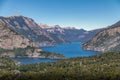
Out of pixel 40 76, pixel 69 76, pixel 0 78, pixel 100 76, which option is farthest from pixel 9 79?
pixel 100 76

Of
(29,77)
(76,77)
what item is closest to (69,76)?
(76,77)

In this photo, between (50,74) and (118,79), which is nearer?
(118,79)

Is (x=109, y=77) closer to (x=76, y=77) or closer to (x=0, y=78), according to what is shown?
(x=76, y=77)

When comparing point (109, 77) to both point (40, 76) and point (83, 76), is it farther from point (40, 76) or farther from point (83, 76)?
point (40, 76)

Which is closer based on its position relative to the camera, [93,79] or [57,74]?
[93,79]

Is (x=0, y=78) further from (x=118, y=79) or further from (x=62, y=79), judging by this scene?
(x=118, y=79)

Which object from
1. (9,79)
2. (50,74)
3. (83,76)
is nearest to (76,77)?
(83,76)

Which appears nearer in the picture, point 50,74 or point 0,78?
point 0,78
